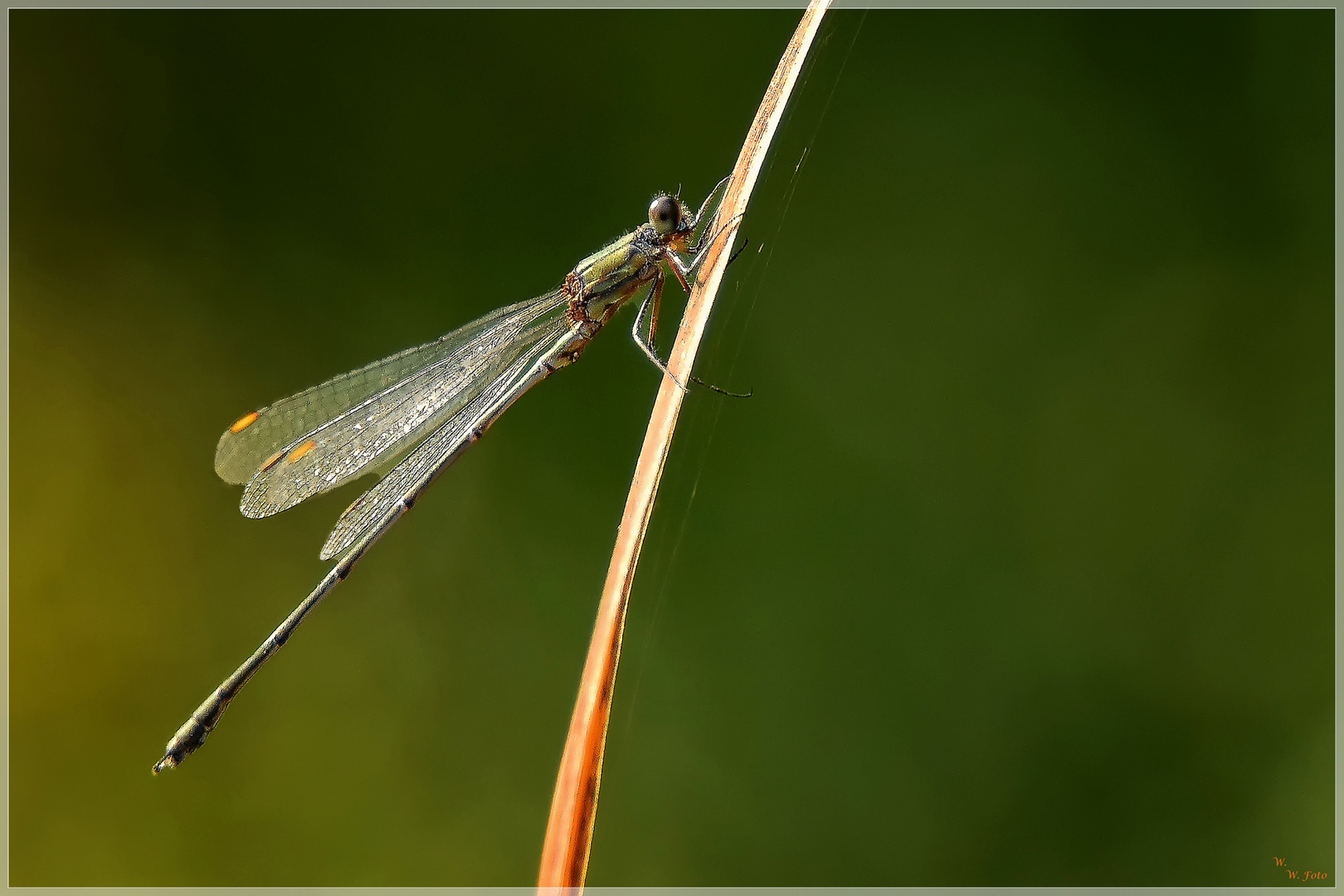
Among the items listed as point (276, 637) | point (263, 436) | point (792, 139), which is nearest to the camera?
point (792, 139)

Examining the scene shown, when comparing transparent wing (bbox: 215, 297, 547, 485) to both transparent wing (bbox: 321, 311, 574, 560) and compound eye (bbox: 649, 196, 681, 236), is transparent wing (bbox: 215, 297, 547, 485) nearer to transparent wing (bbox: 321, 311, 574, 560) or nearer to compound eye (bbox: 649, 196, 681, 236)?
transparent wing (bbox: 321, 311, 574, 560)

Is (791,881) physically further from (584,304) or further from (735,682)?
(584,304)

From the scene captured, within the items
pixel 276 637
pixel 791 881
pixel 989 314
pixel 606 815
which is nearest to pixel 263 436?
pixel 276 637

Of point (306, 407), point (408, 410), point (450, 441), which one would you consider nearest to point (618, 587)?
point (450, 441)
